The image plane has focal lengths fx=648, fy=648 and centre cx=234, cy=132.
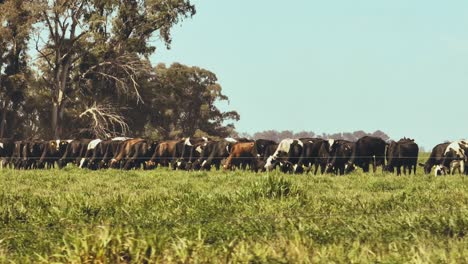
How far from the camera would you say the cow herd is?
90.5 ft

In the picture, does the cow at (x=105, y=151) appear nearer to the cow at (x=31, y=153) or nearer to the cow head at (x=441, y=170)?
the cow at (x=31, y=153)

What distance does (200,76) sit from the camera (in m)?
77.2

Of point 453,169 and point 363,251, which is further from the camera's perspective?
point 453,169

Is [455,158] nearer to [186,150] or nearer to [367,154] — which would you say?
[367,154]

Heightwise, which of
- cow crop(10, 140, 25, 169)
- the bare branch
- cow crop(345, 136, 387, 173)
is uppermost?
the bare branch

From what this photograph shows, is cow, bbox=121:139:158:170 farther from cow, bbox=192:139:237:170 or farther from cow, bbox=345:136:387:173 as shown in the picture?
cow, bbox=345:136:387:173

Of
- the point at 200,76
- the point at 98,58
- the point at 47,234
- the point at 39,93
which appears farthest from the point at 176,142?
the point at 200,76

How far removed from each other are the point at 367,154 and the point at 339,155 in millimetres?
1505

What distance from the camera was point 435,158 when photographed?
2714 centimetres

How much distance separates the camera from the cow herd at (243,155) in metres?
27.6

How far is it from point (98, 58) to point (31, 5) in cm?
659

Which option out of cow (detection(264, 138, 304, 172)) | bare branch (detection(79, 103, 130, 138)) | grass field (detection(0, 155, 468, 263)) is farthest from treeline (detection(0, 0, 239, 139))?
grass field (detection(0, 155, 468, 263))

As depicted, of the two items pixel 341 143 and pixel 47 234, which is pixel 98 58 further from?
pixel 47 234

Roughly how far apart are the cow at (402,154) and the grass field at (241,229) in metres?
17.0
